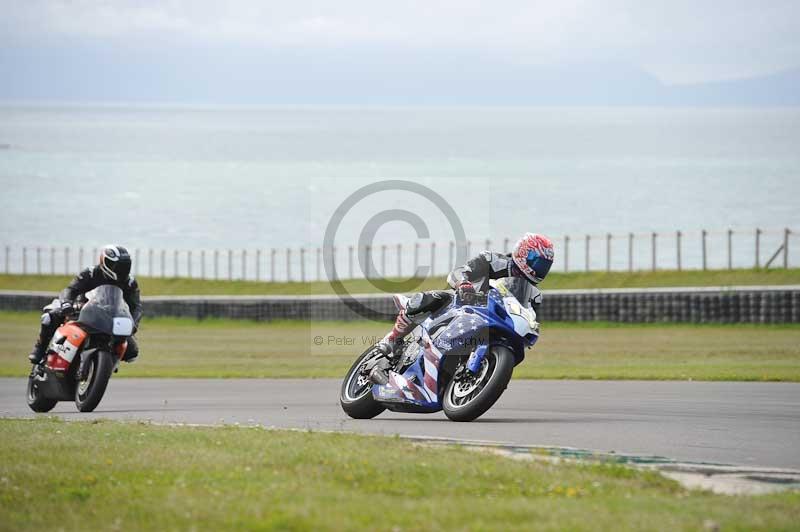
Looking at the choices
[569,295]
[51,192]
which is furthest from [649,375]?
[51,192]

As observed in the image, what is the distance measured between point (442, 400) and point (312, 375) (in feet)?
39.2

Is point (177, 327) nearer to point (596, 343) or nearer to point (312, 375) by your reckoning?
point (596, 343)

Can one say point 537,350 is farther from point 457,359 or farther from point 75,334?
point 457,359

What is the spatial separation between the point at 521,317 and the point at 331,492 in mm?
4588

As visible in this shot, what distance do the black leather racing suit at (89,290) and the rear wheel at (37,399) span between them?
40cm

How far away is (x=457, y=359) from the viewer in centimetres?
1364

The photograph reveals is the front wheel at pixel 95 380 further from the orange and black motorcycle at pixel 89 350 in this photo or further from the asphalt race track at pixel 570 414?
the asphalt race track at pixel 570 414

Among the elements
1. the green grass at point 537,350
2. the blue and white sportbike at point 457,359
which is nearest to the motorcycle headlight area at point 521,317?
the blue and white sportbike at point 457,359

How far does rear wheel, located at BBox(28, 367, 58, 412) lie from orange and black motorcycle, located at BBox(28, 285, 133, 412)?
0.15 meters

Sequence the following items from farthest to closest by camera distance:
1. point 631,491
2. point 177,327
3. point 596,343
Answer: point 177,327 < point 596,343 < point 631,491

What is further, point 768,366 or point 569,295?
point 569,295

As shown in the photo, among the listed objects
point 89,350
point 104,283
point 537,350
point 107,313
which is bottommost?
point 537,350

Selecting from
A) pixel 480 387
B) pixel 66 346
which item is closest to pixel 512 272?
pixel 480 387

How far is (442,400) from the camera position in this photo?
13.9m
